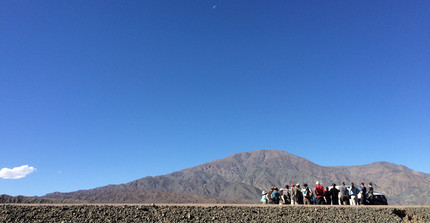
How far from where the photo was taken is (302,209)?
1464 cm

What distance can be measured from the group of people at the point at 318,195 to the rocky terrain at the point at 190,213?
192 cm

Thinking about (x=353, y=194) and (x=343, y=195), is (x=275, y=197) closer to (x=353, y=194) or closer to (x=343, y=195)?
(x=343, y=195)

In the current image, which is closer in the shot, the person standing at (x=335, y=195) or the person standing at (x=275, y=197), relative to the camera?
the person standing at (x=275, y=197)

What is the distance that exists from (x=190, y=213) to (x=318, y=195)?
8.69m

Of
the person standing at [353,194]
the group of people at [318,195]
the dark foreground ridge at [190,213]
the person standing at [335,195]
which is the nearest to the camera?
the dark foreground ridge at [190,213]

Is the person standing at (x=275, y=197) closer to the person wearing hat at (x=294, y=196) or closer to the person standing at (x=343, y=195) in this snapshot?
the person wearing hat at (x=294, y=196)

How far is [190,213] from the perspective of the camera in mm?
12805

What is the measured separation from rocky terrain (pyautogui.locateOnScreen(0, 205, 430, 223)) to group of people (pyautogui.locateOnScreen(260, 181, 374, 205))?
192 cm

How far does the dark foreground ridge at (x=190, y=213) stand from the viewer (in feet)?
38.1

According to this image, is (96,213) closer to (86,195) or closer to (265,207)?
(265,207)

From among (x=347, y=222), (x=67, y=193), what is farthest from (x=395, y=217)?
(x=67, y=193)

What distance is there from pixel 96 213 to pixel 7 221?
3.15 meters

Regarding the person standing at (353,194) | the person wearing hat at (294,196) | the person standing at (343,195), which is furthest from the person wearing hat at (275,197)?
the person standing at (353,194)

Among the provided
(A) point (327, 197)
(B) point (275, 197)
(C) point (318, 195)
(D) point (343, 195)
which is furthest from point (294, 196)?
(D) point (343, 195)
